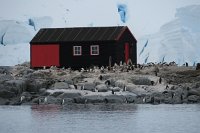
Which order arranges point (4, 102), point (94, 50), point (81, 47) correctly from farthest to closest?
point (81, 47) < point (94, 50) < point (4, 102)

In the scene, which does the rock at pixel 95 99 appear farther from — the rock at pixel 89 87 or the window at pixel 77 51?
the window at pixel 77 51

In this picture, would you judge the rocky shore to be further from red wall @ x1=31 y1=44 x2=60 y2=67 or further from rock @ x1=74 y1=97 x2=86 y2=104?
red wall @ x1=31 y1=44 x2=60 y2=67

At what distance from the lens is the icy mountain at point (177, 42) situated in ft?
157

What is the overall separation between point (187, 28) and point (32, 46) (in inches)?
447

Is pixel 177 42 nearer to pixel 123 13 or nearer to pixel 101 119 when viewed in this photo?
pixel 123 13

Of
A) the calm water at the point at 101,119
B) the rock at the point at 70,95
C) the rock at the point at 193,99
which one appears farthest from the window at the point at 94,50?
the calm water at the point at 101,119

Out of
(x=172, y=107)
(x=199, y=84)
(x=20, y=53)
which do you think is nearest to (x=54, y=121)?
(x=172, y=107)

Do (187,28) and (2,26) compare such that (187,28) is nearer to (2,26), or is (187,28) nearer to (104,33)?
(104,33)

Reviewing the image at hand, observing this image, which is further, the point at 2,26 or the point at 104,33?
the point at 2,26

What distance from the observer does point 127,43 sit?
42.1m

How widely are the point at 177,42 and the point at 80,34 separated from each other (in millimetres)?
8789

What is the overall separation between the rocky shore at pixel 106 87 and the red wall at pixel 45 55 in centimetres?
353

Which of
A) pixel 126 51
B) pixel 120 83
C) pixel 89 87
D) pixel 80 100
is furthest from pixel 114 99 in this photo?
pixel 126 51

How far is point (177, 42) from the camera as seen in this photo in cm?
4794
